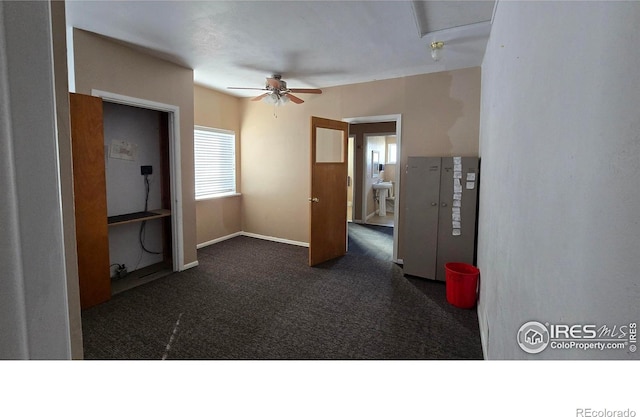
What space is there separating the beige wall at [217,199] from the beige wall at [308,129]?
15cm

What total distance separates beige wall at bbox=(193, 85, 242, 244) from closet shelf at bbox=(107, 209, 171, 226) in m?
1.03

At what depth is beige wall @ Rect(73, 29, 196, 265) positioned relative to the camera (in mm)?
2904

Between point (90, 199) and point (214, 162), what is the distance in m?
2.45

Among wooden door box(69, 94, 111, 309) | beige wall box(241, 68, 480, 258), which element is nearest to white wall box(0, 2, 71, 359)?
wooden door box(69, 94, 111, 309)

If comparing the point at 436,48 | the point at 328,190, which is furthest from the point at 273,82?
the point at 436,48

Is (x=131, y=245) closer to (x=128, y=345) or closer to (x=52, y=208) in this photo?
(x=128, y=345)

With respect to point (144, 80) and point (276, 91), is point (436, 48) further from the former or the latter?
point (144, 80)

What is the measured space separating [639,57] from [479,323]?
259 centimetres

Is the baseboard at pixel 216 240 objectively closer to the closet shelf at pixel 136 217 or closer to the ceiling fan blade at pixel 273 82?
the closet shelf at pixel 136 217

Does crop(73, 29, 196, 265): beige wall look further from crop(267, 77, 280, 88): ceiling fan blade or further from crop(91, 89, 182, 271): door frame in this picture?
crop(267, 77, 280, 88): ceiling fan blade

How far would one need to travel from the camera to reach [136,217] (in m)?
3.59

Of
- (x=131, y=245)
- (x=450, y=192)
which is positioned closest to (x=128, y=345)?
(x=131, y=245)
